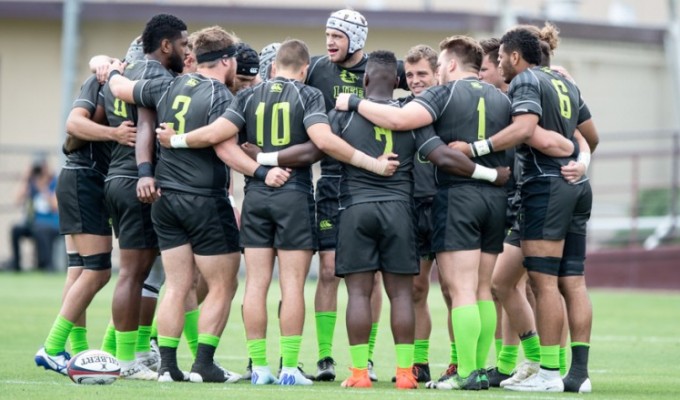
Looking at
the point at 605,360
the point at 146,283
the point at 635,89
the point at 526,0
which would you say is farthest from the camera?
the point at 526,0

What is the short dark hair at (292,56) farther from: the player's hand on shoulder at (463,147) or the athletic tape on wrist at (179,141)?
the player's hand on shoulder at (463,147)

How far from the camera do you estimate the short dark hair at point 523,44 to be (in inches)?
408

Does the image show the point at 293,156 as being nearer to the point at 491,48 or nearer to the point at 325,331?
the point at 325,331

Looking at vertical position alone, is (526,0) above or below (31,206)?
above

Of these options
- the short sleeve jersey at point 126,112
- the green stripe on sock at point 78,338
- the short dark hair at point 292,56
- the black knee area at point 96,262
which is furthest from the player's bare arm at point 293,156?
the green stripe on sock at point 78,338

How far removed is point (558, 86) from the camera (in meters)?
10.4

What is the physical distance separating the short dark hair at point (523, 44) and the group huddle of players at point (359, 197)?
0.04ft

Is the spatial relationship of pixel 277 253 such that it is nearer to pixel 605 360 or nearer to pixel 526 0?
pixel 605 360

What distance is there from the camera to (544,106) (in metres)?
10.3

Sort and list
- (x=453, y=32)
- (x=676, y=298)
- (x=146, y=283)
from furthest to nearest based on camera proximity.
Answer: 1. (x=453, y=32)
2. (x=676, y=298)
3. (x=146, y=283)

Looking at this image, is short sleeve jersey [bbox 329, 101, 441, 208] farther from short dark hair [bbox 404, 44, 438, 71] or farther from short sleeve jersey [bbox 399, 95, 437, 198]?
short sleeve jersey [bbox 399, 95, 437, 198]

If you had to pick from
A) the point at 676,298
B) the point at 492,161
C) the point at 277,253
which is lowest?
the point at 676,298

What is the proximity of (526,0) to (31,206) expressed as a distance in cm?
1461

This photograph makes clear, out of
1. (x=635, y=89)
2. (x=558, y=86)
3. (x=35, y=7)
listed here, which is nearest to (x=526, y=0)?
(x=635, y=89)
